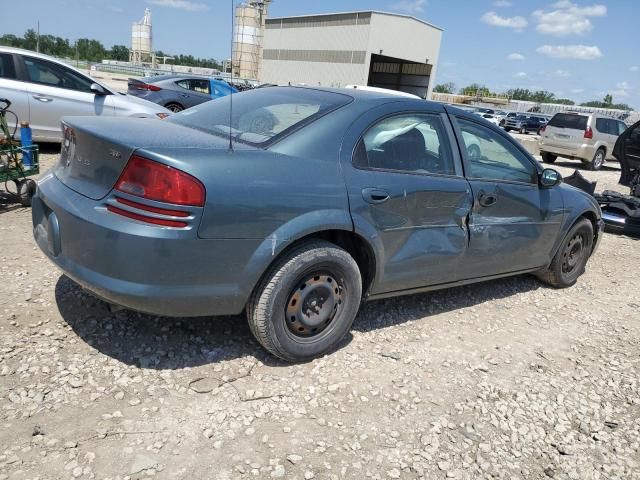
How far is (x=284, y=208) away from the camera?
9.14 ft

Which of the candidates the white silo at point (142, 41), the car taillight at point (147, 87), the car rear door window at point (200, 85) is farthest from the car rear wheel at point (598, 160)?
the white silo at point (142, 41)

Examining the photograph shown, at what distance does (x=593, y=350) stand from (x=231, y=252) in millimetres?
2885

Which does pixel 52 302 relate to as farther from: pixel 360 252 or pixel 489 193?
pixel 489 193

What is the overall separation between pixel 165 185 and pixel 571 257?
413cm

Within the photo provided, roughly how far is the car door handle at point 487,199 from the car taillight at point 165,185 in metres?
2.15

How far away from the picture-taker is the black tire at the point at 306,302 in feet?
9.44

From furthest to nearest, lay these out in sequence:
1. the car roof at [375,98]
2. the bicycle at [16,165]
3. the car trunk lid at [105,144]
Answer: the bicycle at [16,165] → the car roof at [375,98] → the car trunk lid at [105,144]

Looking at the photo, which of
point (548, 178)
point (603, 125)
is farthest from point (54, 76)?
point (603, 125)

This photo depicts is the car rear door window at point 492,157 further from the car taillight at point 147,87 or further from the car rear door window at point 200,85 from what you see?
the car rear door window at point 200,85

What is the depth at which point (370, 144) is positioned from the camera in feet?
10.6

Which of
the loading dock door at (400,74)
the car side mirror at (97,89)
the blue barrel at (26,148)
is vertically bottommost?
the blue barrel at (26,148)

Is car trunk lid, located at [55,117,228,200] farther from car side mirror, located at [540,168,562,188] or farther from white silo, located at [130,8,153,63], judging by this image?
white silo, located at [130,8,153,63]

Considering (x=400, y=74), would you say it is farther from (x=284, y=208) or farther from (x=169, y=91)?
(x=284, y=208)

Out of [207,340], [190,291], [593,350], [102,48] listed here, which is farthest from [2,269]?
[102,48]
